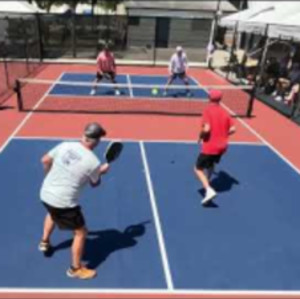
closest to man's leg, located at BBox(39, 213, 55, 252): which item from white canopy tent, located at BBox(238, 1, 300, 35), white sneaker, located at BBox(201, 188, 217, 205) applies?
white sneaker, located at BBox(201, 188, 217, 205)

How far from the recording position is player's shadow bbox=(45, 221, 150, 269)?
6168mm

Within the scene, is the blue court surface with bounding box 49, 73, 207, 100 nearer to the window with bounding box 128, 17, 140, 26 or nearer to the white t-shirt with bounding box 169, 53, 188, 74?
the white t-shirt with bounding box 169, 53, 188, 74

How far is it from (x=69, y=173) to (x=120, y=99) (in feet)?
36.1

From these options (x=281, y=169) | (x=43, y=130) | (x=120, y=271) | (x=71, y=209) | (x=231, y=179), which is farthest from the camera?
(x=43, y=130)

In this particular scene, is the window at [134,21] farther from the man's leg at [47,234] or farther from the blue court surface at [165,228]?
the man's leg at [47,234]

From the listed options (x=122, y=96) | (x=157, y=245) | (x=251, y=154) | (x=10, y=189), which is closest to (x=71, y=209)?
(x=157, y=245)

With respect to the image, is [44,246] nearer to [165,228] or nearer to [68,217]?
[68,217]

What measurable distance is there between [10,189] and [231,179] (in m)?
4.27

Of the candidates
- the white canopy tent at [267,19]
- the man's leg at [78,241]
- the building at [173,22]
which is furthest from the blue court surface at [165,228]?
the building at [173,22]

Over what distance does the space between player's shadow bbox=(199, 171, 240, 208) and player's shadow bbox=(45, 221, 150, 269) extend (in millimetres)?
1931

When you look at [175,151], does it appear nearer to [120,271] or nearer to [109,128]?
[109,128]

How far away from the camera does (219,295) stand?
217 inches

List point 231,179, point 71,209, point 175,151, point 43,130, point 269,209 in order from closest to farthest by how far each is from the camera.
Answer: point 71,209, point 269,209, point 231,179, point 175,151, point 43,130

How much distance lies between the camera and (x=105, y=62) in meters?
15.8
